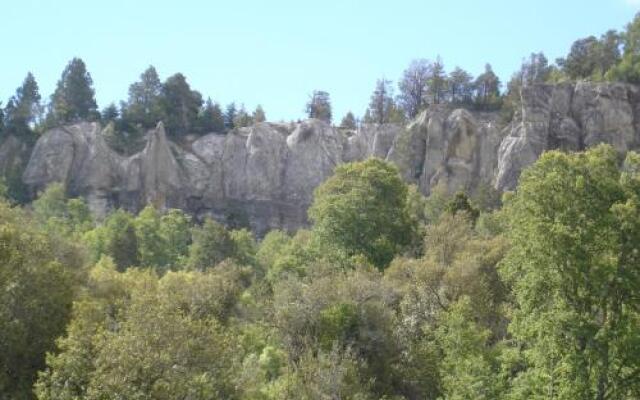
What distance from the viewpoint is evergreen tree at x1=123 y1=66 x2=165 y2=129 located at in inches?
3302

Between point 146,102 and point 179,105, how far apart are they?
13.5 feet

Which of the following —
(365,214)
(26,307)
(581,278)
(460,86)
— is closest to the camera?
(581,278)

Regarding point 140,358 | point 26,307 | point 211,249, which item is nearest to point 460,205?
point 211,249

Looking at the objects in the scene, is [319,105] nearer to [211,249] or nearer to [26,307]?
[211,249]

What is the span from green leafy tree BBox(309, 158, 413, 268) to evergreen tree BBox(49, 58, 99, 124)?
45.2 metres

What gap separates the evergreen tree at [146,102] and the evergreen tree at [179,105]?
0.92 metres

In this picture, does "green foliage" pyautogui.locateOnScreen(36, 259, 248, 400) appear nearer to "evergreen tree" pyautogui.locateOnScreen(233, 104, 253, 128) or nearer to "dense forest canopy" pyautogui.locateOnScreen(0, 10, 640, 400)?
"dense forest canopy" pyautogui.locateOnScreen(0, 10, 640, 400)

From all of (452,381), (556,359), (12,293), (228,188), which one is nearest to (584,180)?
(556,359)

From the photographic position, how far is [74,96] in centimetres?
8294

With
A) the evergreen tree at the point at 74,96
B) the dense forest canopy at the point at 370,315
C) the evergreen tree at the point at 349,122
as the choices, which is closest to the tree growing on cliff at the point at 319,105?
the evergreen tree at the point at 349,122

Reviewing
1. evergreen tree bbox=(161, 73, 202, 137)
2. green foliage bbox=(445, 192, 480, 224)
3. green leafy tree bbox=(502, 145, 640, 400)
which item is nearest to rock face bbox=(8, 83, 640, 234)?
evergreen tree bbox=(161, 73, 202, 137)

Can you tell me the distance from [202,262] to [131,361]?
3561 cm

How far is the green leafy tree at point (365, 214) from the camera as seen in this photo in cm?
4347

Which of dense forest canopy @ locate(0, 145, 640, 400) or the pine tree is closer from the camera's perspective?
dense forest canopy @ locate(0, 145, 640, 400)
